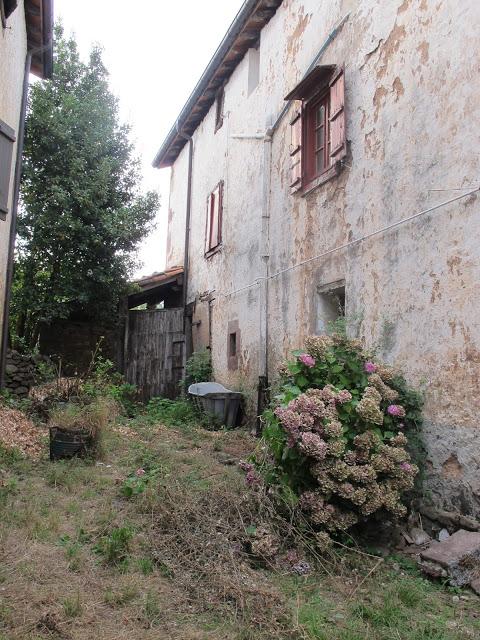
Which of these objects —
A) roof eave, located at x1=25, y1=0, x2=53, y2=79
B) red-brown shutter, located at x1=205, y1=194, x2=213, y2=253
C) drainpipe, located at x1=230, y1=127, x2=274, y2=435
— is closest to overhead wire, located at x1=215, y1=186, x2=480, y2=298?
drainpipe, located at x1=230, y1=127, x2=274, y2=435

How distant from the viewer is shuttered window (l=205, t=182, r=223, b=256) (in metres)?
10.7

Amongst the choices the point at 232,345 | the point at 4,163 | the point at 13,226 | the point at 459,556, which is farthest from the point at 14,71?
the point at 459,556

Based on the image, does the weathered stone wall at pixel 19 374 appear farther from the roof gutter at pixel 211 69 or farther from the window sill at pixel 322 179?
the roof gutter at pixel 211 69

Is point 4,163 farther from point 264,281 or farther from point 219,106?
point 219,106

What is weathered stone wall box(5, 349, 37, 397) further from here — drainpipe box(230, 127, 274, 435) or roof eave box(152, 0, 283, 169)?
roof eave box(152, 0, 283, 169)

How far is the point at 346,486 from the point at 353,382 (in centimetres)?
94

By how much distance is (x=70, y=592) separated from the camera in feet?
9.84

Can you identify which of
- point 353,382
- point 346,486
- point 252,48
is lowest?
point 346,486

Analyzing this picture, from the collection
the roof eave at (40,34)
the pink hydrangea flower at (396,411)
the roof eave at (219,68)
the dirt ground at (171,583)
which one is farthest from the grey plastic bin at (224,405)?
the roof eave at (40,34)

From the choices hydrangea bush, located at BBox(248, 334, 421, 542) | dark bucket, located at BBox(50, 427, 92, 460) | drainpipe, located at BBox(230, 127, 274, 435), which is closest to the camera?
hydrangea bush, located at BBox(248, 334, 421, 542)

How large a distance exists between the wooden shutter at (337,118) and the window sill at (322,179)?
0.27 ft

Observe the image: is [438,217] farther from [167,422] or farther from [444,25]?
[167,422]

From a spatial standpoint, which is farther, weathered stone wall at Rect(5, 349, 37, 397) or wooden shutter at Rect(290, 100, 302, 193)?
weathered stone wall at Rect(5, 349, 37, 397)

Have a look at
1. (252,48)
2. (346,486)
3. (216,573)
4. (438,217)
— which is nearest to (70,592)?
(216,573)
